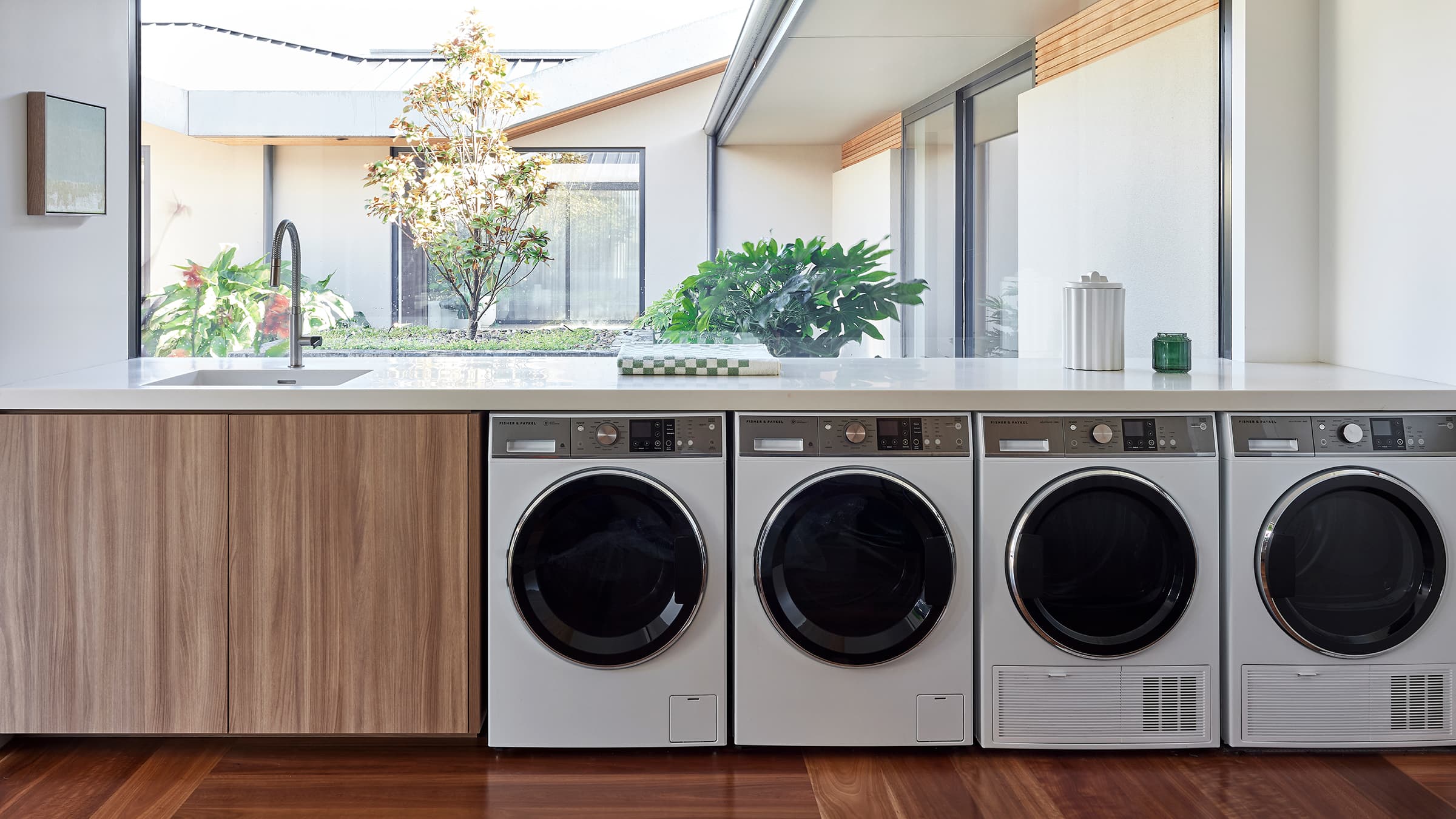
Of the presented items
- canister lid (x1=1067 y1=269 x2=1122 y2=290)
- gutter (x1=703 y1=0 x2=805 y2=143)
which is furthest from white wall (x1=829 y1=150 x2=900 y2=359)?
canister lid (x1=1067 y1=269 x2=1122 y2=290)

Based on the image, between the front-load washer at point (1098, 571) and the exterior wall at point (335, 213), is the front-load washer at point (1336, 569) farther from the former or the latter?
the exterior wall at point (335, 213)

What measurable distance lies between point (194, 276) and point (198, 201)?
0.24m

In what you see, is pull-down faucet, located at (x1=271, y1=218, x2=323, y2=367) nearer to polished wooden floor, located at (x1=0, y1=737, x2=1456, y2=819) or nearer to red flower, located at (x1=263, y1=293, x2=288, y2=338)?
red flower, located at (x1=263, y1=293, x2=288, y2=338)

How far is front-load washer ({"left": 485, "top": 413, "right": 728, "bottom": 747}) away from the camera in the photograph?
7.58 feet

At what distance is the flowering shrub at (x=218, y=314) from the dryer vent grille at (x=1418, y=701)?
10.1ft

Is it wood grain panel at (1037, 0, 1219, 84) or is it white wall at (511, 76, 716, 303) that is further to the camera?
white wall at (511, 76, 716, 303)

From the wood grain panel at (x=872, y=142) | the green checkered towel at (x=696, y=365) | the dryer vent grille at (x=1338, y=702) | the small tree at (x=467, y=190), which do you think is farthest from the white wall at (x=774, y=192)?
the dryer vent grille at (x=1338, y=702)

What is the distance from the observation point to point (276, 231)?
10.1ft

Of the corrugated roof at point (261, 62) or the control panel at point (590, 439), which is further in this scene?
the corrugated roof at point (261, 62)

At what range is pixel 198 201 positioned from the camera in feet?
10.7

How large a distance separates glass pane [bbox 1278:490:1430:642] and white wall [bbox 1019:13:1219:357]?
0.92m

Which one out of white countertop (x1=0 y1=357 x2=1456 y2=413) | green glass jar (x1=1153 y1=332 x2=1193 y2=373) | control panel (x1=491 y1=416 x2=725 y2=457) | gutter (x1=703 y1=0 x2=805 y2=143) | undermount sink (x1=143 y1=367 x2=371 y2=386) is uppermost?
gutter (x1=703 y1=0 x2=805 y2=143)

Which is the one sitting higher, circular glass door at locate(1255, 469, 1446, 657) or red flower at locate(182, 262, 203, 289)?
red flower at locate(182, 262, 203, 289)

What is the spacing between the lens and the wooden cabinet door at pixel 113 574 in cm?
230
